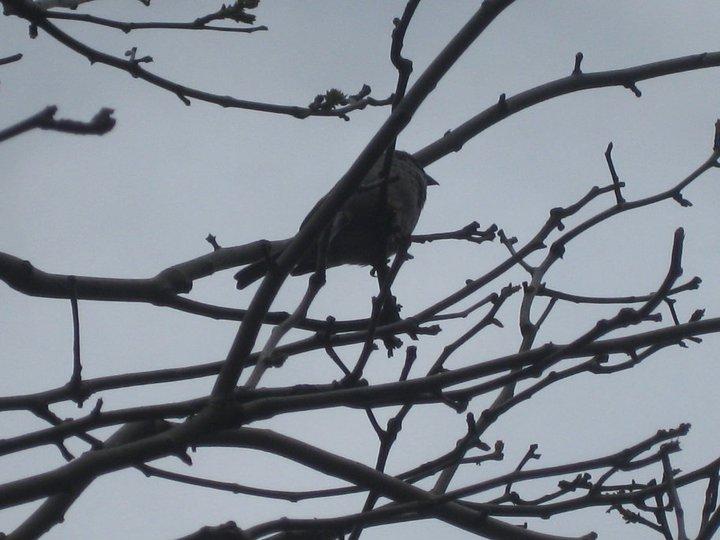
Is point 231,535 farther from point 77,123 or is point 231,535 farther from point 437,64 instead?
point 437,64

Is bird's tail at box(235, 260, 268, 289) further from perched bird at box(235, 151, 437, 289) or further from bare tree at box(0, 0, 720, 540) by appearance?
bare tree at box(0, 0, 720, 540)

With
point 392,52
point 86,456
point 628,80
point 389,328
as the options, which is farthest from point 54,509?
point 628,80

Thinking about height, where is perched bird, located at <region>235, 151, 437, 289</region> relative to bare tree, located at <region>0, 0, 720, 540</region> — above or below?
above

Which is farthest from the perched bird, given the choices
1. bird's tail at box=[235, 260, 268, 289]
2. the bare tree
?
the bare tree

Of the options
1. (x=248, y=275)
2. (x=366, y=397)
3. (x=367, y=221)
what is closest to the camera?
(x=366, y=397)

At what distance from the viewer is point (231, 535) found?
1.91m

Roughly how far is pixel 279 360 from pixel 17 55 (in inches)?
54.4

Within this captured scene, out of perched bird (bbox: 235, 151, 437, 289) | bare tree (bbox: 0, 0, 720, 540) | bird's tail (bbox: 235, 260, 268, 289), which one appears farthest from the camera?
bird's tail (bbox: 235, 260, 268, 289)

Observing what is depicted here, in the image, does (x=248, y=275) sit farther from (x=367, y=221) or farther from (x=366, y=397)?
(x=366, y=397)

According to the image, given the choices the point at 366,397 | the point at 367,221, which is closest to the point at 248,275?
the point at 367,221

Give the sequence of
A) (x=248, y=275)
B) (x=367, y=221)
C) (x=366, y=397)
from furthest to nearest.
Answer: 1. (x=248, y=275)
2. (x=367, y=221)
3. (x=366, y=397)

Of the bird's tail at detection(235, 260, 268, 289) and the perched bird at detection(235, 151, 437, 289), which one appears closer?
the perched bird at detection(235, 151, 437, 289)

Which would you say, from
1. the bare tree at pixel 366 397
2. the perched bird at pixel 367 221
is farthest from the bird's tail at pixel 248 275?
the bare tree at pixel 366 397

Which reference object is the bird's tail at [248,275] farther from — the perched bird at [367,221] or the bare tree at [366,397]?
the bare tree at [366,397]
